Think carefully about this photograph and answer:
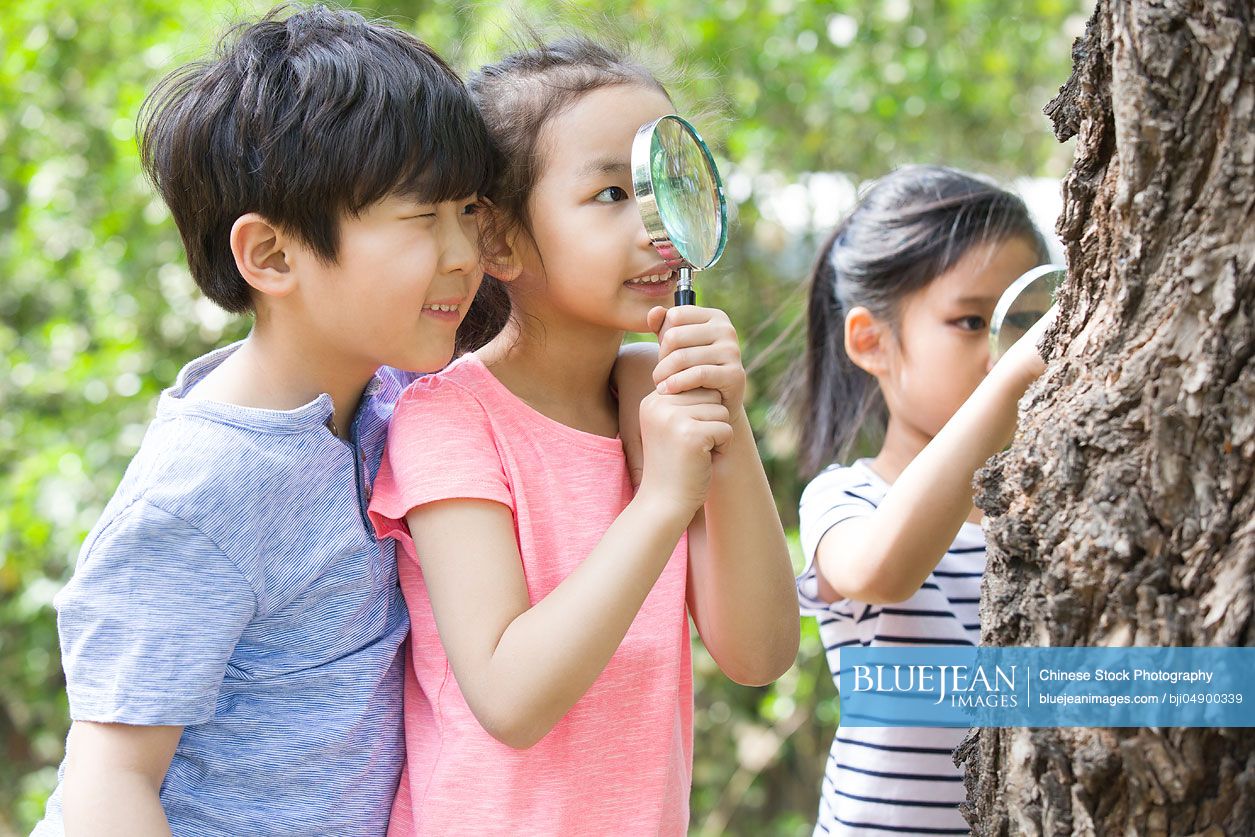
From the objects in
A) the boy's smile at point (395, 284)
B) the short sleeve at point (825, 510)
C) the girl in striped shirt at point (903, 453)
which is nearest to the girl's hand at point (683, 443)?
the boy's smile at point (395, 284)

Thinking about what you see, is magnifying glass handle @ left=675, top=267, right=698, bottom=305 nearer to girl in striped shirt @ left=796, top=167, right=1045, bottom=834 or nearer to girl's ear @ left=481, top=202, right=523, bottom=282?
girl's ear @ left=481, top=202, right=523, bottom=282

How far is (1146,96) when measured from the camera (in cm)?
108

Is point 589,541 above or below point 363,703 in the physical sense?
above

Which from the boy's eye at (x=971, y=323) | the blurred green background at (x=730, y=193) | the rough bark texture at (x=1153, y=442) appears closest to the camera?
the rough bark texture at (x=1153, y=442)

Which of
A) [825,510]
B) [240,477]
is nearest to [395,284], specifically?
[240,477]

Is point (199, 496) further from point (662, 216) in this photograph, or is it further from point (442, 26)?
point (442, 26)

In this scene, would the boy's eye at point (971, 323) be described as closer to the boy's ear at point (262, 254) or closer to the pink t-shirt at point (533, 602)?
the pink t-shirt at point (533, 602)

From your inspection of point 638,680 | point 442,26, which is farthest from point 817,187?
point 638,680

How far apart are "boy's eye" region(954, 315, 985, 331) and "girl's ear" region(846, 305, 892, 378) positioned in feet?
0.45

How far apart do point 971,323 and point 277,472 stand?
50.4 inches

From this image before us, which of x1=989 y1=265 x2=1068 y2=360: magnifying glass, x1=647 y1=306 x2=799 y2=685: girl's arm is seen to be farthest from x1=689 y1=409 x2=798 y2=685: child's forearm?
x1=989 y1=265 x2=1068 y2=360: magnifying glass

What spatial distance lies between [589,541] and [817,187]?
11.5 feet

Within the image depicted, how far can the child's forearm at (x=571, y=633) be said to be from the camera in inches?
55.2

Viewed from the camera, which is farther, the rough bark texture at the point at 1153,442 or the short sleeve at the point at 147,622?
the short sleeve at the point at 147,622
